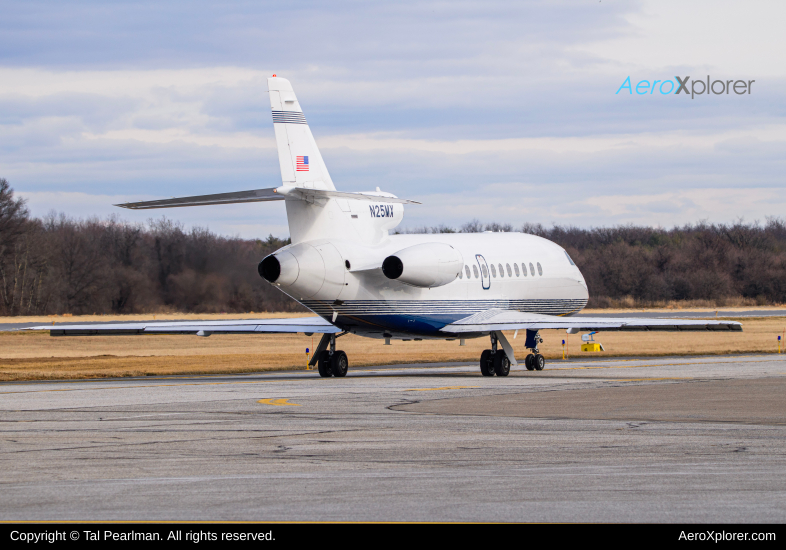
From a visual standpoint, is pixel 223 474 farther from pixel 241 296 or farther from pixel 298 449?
pixel 241 296

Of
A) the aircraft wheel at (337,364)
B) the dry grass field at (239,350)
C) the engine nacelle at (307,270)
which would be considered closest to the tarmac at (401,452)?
the engine nacelle at (307,270)

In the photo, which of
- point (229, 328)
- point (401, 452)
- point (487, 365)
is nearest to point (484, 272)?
point (487, 365)

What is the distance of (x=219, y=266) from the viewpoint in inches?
1976

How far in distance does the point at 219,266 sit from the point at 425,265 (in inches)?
947

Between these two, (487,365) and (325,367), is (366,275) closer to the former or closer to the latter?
(325,367)

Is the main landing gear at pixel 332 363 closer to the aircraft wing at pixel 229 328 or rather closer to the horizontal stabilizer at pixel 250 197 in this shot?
the aircraft wing at pixel 229 328

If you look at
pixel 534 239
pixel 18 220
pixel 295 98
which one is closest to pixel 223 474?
pixel 295 98

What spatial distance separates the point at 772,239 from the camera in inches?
4257

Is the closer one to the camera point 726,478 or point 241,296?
point 726,478

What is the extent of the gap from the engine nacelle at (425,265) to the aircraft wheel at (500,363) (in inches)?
103

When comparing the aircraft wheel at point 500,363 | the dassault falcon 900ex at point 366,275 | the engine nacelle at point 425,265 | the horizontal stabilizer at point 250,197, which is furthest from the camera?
the aircraft wheel at point 500,363

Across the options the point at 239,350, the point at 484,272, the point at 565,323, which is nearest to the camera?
the point at 565,323

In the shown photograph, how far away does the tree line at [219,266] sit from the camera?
50.8m

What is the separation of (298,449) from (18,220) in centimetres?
7361
